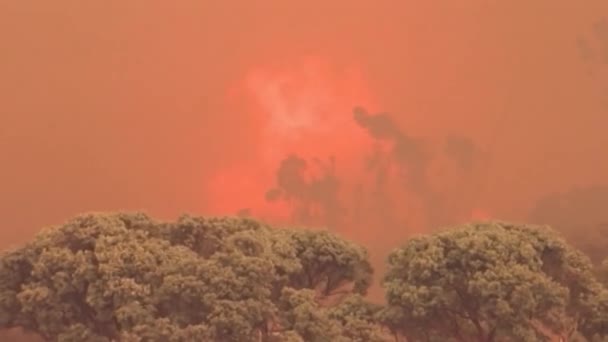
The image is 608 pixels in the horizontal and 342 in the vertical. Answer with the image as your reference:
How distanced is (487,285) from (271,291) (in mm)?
6001

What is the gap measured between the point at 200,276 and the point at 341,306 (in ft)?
13.6

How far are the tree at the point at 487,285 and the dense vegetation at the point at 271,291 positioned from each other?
32 mm

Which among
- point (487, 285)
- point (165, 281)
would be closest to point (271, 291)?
point (165, 281)

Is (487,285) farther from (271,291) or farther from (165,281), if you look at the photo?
(165,281)

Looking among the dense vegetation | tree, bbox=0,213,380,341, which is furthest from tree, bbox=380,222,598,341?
tree, bbox=0,213,380,341

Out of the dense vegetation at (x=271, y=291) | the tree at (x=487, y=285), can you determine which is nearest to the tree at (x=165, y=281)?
the dense vegetation at (x=271, y=291)

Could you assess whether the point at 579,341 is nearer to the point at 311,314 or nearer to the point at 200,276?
the point at 311,314

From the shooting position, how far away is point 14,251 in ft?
66.6

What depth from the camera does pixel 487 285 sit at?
16.5 metres

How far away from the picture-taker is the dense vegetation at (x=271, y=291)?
16859 mm

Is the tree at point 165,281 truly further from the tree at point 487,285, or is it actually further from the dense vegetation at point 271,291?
the tree at point 487,285

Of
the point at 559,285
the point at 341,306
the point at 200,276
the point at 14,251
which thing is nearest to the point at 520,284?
the point at 559,285

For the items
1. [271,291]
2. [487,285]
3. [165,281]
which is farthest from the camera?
[271,291]

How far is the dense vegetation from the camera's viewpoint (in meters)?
16.9
